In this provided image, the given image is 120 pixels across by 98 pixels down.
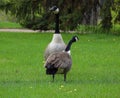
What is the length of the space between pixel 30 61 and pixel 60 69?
537cm

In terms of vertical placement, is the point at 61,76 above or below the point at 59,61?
below

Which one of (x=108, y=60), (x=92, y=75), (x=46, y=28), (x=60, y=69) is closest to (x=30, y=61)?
(x=108, y=60)

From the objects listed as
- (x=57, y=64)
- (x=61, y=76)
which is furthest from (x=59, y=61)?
(x=61, y=76)

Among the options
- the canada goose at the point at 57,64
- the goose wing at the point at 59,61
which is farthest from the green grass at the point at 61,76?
the goose wing at the point at 59,61

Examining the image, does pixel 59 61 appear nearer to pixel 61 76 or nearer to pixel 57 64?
pixel 57 64

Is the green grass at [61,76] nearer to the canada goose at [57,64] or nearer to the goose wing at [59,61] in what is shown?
the canada goose at [57,64]

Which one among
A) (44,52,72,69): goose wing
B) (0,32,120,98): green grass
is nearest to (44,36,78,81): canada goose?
(44,52,72,69): goose wing

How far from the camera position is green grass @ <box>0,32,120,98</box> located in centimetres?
972

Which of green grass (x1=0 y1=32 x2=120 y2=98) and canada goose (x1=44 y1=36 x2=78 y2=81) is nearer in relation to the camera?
green grass (x1=0 y1=32 x2=120 y2=98)

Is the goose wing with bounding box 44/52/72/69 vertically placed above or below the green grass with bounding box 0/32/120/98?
above

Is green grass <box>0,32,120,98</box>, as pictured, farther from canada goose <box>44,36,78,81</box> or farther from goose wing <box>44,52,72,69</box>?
goose wing <box>44,52,72,69</box>

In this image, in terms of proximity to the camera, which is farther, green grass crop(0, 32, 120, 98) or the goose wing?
the goose wing

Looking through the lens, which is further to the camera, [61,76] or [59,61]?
[61,76]

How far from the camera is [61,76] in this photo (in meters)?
12.7
